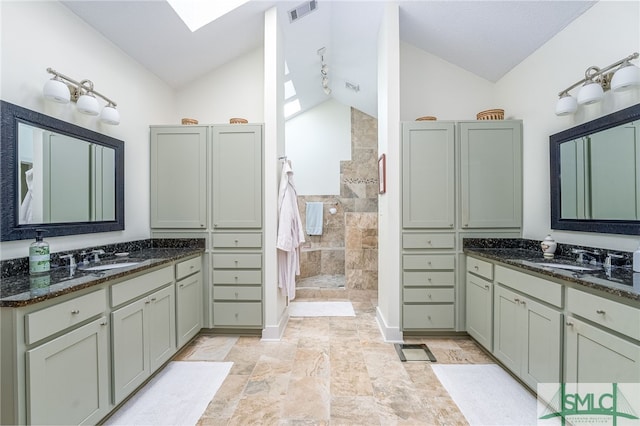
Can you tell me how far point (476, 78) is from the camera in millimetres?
3094

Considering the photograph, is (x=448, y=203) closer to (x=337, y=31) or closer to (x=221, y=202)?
(x=221, y=202)

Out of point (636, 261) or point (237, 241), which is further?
point (237, 241)

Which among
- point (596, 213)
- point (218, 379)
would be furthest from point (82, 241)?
point (596, 213)

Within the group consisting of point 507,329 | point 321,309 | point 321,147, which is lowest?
point 321,309

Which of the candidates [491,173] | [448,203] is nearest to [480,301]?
[448,203]

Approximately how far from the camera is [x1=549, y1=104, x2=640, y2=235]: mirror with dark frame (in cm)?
171

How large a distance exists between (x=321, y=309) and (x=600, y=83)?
3291 millimetres

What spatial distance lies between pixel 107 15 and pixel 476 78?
11.8 feet

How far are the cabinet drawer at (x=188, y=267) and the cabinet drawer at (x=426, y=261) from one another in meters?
2.00

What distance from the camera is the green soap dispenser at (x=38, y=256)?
1.56 m

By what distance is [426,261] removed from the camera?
105 inches

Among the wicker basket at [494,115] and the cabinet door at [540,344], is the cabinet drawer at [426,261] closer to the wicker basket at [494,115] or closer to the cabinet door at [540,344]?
the cabinet door at [540,344]

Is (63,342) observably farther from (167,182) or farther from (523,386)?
(523,386)

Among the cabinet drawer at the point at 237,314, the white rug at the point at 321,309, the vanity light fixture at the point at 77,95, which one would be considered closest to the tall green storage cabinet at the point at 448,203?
the white rug at the point at 321,309
